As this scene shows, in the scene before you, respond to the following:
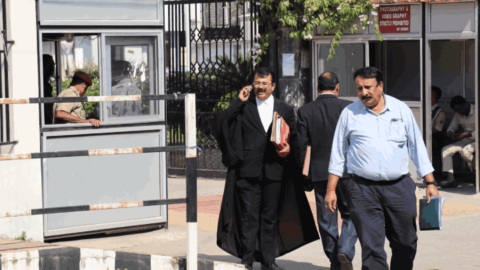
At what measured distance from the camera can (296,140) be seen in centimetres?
583

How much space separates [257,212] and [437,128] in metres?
6.40

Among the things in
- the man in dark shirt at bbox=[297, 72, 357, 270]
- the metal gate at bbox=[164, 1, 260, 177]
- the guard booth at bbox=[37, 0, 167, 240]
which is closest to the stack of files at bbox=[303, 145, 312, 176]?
the man in dark shirt at bbox=[297, 72, 357, 270]

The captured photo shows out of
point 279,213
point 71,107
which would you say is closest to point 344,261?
point 279,213

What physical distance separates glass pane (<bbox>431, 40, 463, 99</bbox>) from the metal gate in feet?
11.9

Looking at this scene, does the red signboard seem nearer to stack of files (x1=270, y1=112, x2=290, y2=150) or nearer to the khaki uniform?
the khaki uniform

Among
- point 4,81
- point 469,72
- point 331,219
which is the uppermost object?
point 469,72

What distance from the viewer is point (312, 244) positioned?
6.97 m

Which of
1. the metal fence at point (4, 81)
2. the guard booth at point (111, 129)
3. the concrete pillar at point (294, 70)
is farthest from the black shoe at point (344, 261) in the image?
the concrete pillar at point (294, 70)

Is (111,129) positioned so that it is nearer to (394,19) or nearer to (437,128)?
(394,19)

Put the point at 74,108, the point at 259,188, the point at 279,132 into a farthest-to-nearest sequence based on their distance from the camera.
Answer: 1. the point at 74,108
2. the point at 259,188
3. the point at 279,132

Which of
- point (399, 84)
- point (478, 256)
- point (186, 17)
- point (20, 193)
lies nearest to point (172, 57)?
point (186, 17)

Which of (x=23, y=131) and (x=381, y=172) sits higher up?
(x=23, y=131)

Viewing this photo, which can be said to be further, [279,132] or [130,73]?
[130,73]

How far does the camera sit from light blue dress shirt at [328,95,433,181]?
4578 millimetres
